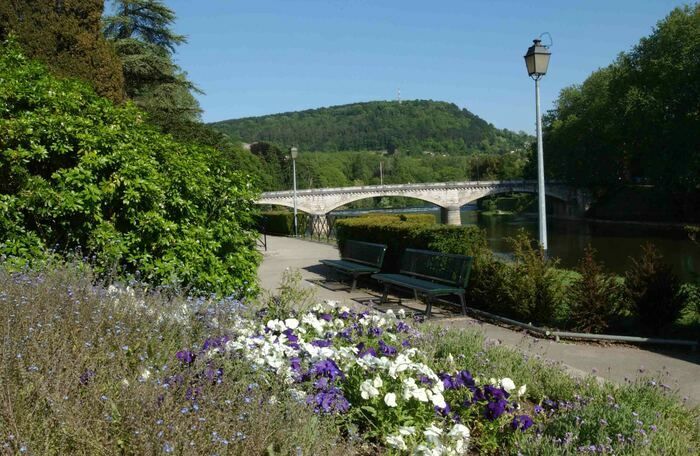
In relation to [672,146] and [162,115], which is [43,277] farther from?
[672,146]

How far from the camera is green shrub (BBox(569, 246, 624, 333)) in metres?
7.48

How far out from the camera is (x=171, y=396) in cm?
256

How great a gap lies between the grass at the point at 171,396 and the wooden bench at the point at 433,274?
332cm

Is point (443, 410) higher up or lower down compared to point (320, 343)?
lower down

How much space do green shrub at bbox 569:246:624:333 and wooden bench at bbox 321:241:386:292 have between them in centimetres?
356

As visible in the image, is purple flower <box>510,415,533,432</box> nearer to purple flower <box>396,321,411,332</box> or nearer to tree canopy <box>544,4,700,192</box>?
purple flower <box>396,321,411,332</box>

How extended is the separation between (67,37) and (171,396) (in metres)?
11.8

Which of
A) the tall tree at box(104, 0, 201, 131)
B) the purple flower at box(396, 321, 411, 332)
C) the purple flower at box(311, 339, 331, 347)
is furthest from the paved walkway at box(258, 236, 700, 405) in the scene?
the tall tree at box(104, 0, 201, 131)

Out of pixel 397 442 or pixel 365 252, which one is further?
pixel 365 252

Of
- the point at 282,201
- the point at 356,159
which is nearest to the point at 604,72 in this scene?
the point at 282,201

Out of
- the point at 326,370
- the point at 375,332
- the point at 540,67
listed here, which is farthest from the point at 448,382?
the point at 540,67

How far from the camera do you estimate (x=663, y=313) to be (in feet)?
25.4

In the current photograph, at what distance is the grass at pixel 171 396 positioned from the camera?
2.40m

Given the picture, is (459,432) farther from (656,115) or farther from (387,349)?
(656,115)
